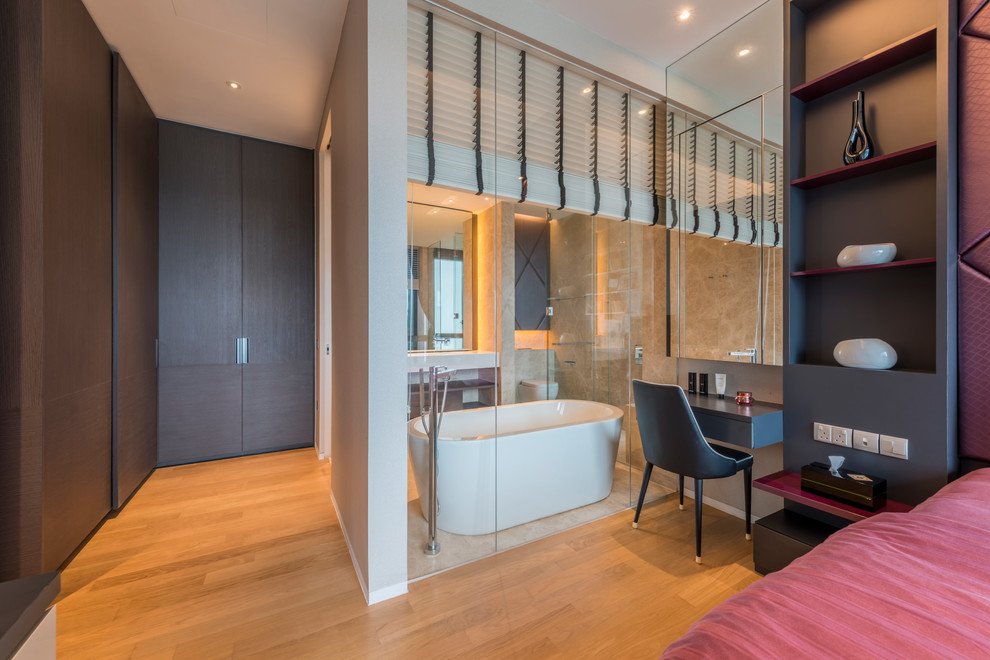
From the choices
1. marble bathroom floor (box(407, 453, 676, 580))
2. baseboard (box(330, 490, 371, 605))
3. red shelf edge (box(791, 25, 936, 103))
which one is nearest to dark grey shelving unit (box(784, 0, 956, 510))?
red shelf edge (box(791, 25, 936, 103))

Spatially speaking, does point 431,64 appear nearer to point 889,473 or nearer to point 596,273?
point 596,273

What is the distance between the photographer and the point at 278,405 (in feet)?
12.5

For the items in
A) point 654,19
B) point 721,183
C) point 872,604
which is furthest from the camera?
point 721,183

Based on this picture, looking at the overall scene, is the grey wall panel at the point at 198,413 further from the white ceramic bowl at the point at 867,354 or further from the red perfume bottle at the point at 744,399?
the white ceramic bowl at the point at 867,354

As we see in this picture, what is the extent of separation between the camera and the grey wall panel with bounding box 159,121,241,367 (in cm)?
338

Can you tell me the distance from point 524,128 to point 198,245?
298 centimetres

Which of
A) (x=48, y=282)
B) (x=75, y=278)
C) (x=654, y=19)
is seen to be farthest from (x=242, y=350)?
(x=654, y=19)

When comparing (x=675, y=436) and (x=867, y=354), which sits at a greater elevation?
(x=867, y=354)

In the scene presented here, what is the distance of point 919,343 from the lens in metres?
1.73

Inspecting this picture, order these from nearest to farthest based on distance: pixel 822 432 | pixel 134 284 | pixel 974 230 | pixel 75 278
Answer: pixel 974 230, pixel 822 432, pixel 75 278, pixel 134 284

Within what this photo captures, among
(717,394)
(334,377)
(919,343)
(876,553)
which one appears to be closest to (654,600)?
(876,553)

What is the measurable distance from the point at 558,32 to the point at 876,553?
2750 mm

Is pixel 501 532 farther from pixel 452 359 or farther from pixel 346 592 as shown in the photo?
pixel 452 359

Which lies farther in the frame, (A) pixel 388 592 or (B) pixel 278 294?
(B) pixel 278 294
